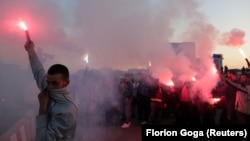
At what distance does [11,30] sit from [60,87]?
4.40 m

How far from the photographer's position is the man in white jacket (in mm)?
2494

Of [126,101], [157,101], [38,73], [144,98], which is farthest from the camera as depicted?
[144,98]

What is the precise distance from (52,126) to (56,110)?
4.1 inches

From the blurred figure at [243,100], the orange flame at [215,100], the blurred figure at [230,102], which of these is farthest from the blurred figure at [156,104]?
the blurred figure at [243,100]

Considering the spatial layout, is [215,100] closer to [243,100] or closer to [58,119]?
[243,100]

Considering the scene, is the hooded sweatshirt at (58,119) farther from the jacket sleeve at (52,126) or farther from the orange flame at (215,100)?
the orange flame at (215,100)

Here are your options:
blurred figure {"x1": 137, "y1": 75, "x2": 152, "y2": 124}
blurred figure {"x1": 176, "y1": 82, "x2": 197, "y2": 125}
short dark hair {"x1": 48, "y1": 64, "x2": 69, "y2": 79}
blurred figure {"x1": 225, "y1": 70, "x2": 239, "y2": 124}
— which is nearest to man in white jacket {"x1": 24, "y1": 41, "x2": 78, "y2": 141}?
short dark hair {"x1": 48, "y1": 64, "x2": 69, "y2": 79}

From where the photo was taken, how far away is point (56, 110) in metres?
2.51

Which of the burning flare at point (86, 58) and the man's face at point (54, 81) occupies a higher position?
the burning flare at point (86, 58)

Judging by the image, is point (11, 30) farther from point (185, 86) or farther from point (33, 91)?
point (185, 86)

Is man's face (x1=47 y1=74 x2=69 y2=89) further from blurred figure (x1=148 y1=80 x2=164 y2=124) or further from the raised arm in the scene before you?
blurred figure (x1=148 y1=80 x2=164 y2=124)

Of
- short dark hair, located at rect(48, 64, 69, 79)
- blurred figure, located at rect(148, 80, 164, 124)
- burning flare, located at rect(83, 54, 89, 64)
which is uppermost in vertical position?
burning flare, located at rect(83, 54, 89, 64)

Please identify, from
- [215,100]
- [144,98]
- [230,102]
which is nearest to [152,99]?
[144,98]

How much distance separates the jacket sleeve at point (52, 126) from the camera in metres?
2.48
